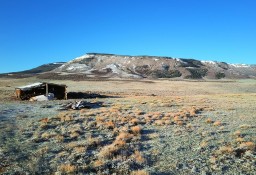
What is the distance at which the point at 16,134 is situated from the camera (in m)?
19.3

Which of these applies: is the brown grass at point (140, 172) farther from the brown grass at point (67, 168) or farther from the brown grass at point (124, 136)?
the brown grass at point (124, 136)

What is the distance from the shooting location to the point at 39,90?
4953 cm

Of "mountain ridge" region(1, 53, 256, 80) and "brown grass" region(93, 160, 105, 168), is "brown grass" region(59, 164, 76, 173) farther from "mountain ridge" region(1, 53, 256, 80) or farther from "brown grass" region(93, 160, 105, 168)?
"mountain ridge" region(1, 53, 256, 80)

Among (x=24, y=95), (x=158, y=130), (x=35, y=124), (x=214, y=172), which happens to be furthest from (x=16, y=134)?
(x=24, y=95)

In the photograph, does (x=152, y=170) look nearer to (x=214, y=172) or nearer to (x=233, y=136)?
(x=214, y=172)

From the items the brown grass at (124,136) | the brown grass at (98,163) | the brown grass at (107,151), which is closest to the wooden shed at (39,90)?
the brown grass at (124,136)

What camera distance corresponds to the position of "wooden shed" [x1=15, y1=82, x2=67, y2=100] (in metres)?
47.5

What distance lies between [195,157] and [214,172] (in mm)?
1964

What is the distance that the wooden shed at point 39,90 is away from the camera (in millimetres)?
47469

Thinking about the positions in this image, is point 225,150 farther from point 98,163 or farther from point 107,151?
point 98,163

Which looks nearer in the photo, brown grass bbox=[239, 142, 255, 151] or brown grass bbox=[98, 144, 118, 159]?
brown grass bbox=[98, 144, 118, 159]

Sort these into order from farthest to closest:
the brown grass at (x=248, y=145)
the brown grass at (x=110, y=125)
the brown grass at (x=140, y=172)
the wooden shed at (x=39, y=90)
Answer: the wooden shed at (x=39, y=90), the brown grass at (x=110, y=125), the brown grass at (x=248, y=145), the brown grass at (x=140, y=172)

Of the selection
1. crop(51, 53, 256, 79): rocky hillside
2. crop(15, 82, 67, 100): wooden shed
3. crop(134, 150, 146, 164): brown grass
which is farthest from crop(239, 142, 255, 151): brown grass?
crop(51, 53, 256, 79): rocky hillside

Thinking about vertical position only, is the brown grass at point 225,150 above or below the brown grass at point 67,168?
above
